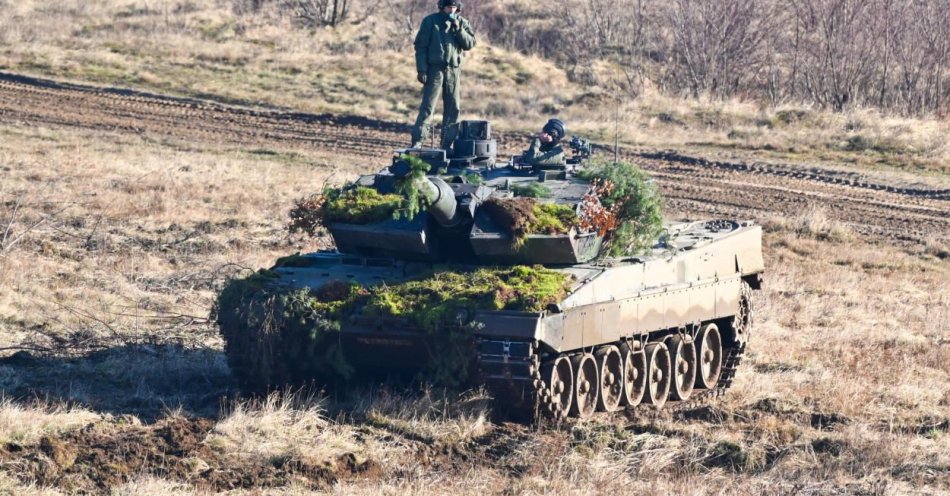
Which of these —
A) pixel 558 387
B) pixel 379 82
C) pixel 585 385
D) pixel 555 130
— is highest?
pixel 555 130

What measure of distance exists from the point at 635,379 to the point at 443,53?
172 inches

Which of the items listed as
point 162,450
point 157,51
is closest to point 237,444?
point 162,450

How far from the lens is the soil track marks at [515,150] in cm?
2814

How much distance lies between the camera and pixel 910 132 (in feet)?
116

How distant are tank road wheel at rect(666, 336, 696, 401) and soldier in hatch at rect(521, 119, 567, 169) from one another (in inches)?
82.4

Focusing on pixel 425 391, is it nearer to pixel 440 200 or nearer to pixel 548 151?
pixel 440 200

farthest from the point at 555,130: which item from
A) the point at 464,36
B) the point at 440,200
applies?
the point at 440,200

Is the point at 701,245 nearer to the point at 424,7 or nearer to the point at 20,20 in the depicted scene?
the point at 20,20

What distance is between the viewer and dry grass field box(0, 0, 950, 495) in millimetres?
11555

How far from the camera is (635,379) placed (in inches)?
575

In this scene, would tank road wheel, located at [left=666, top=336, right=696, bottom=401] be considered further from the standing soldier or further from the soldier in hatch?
the standing soldier

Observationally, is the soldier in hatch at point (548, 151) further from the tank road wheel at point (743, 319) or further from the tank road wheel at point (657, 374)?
the tank road wheel at point (743, 319)

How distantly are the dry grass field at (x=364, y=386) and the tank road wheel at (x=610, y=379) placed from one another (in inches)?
15.6

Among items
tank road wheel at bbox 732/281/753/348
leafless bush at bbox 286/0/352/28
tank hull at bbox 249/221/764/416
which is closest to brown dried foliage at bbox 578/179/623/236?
tank hull at bbox 249/221/764/416
